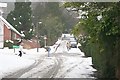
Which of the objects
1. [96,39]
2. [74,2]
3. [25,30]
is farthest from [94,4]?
[25,30]

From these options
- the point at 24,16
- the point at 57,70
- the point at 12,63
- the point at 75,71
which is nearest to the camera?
the point at 75,71

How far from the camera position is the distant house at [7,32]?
58.1 m

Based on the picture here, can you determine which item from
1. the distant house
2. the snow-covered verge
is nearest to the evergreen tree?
the distant house

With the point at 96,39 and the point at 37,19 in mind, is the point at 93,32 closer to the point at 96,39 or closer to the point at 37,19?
the point at 96,39

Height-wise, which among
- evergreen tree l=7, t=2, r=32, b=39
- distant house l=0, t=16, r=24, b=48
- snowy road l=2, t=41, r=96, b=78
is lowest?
snowy road l=2, t=41, r=96, b=78

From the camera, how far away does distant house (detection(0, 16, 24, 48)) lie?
191 feet

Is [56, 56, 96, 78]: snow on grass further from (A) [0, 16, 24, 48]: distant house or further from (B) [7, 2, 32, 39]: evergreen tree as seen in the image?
(B) [7, 2, 32, 39]: evergreen tree

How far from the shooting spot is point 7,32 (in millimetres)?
61375

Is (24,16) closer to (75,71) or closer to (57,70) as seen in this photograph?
(57,70)

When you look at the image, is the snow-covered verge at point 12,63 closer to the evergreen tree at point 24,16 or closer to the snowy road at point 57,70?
the snowy road at point 57,70

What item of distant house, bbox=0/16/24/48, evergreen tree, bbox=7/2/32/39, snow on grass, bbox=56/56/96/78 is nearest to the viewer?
snow on grass, bbox=56/56/96/78

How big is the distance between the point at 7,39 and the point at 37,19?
664 centimetres

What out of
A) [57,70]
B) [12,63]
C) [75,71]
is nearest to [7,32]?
[12,63]

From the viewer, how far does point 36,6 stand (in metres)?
66.6
